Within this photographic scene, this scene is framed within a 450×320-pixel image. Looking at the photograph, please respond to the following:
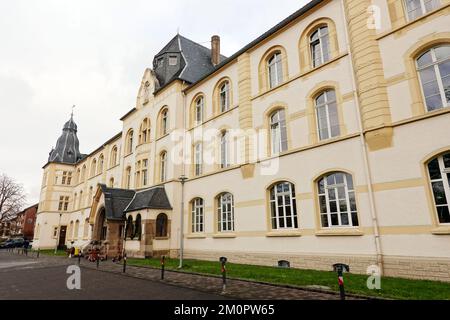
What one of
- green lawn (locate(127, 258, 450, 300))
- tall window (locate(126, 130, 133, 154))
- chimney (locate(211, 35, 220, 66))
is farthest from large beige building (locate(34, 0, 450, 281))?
tall window (locate(126, 130, 133, 154))

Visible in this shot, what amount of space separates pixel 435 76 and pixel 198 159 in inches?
573

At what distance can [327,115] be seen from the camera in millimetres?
13391

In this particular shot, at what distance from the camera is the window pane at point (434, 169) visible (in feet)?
31.7

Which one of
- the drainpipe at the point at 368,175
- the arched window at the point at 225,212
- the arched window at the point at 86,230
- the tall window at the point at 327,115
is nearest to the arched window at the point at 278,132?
the tall window at the point at 327,115

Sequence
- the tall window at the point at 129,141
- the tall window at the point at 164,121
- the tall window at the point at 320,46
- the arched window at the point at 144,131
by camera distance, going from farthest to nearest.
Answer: the tall window at the point at 129,141, the arched window at the point at 144,131, the tall window at the point at 164,121, the tall window at the point at 320,46

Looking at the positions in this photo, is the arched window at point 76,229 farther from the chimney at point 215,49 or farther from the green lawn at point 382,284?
the green lawn at point 382,284

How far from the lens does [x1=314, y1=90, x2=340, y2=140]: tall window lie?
13.0 metres

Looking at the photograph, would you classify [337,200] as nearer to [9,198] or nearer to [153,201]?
[153,201]

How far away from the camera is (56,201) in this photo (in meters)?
44.9

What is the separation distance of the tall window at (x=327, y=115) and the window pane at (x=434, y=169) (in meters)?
3.83

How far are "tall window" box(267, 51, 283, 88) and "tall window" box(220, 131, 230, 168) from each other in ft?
15.0

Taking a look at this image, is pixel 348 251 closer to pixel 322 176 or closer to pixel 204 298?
pixel 322 176

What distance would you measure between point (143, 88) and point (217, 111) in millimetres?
11650
